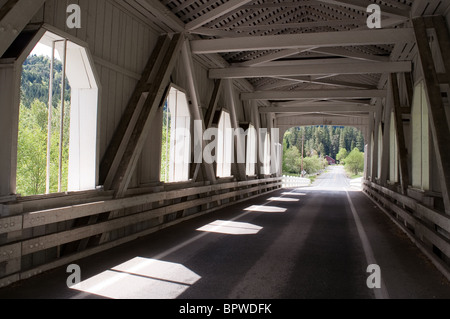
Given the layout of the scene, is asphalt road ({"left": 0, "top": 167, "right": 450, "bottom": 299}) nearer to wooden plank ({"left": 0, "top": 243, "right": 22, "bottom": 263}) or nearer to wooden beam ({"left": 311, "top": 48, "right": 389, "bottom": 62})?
wooden plank ({"left": 0, "top": 243, "right": 22, "bottom": 263})

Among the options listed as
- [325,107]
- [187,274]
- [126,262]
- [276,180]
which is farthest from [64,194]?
[276,180]

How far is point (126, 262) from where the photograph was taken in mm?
5121

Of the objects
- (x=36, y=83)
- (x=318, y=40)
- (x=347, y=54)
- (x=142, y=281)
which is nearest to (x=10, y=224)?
(x=142, y=281)

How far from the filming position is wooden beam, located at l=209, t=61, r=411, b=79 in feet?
35.4

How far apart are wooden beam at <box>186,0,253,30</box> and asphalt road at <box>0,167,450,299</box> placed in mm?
4548

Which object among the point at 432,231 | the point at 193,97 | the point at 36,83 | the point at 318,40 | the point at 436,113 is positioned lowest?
the point at 432,231

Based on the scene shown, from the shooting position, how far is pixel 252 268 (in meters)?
4.95

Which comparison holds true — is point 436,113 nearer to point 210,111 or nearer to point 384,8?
point 384,8

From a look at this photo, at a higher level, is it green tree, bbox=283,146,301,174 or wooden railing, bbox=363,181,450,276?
green tree, bbox=283,146,301,174

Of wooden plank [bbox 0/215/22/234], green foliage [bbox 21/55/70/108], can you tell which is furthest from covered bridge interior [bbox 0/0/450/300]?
green foliage [bbox 21/55/70/108]

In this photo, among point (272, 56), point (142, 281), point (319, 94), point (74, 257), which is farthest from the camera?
point (319, 94)

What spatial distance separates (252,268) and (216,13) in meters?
5.81

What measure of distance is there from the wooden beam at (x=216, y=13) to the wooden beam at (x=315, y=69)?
3.16m

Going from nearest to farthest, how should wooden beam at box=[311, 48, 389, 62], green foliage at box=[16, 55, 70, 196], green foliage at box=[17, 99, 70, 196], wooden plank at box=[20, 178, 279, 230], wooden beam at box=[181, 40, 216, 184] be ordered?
wooden plank at box=[20, 178, 279, 230] → wooden beam at box=[181, 40, 216, 184] → wooden beam at box=[311, 48, 389, 62] → green foliage at box=[16, 55, 70, 196] → green foliage at box=[17, 99, 70, 196]
